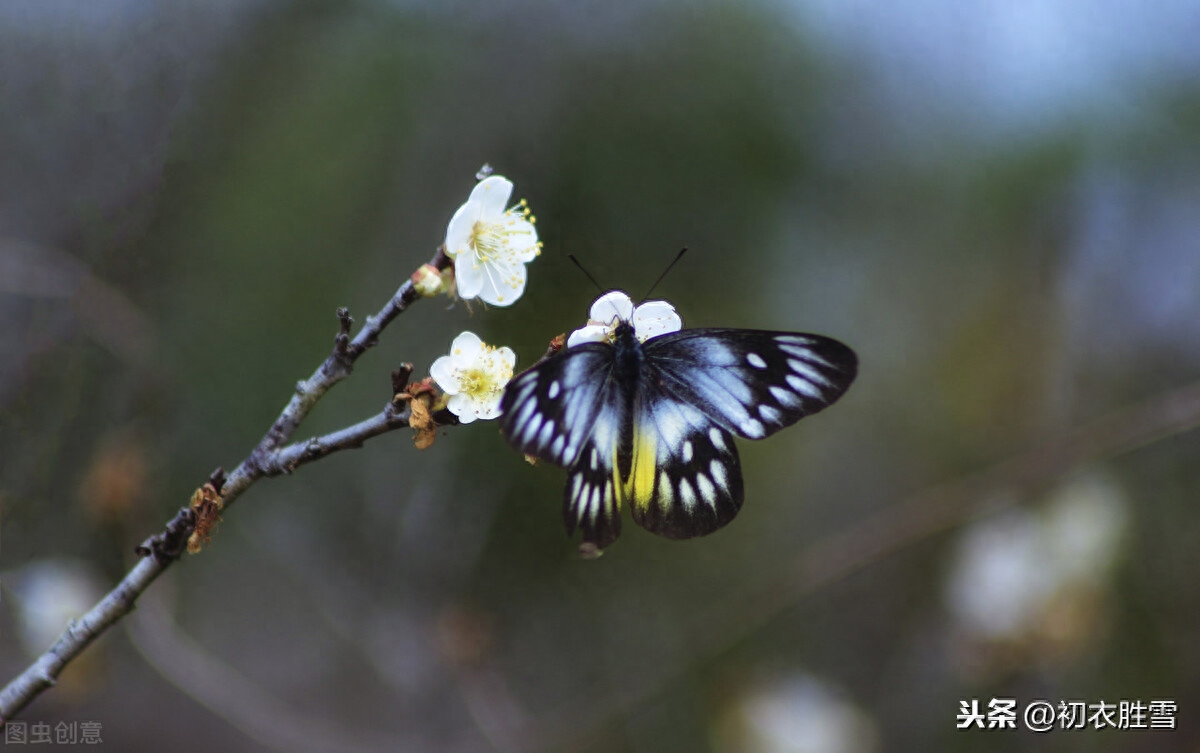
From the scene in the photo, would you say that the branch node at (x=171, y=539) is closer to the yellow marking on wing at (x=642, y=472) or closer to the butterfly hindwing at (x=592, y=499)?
the butterfly hindwing at (x=592, y=499)

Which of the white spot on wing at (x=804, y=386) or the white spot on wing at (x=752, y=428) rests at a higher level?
the white spot on wing at (x=804, y=386)

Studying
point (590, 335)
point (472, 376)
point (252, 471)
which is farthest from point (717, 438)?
point (252, 471)

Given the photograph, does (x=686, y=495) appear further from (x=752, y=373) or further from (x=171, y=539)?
(x=171, y=539)

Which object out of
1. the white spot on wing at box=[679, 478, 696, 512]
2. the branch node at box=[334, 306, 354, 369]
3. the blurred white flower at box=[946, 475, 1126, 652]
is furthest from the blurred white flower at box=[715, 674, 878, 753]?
the branch node at box=[334, 306, 354, 369]

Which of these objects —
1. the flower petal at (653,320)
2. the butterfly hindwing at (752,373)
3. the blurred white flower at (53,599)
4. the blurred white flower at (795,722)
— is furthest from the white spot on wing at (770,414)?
the blurred white flower at (795,722)

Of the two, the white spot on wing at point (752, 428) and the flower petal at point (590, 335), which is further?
the flower petal at point (590, 335)

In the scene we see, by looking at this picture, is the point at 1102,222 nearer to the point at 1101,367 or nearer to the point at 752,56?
the point at 1101,367

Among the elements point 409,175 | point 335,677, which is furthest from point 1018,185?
point 335,677

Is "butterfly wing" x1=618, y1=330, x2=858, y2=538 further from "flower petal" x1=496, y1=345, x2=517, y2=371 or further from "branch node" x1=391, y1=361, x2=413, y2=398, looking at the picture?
"branch node" x1=391, y1=361, x2=413, y2=398
